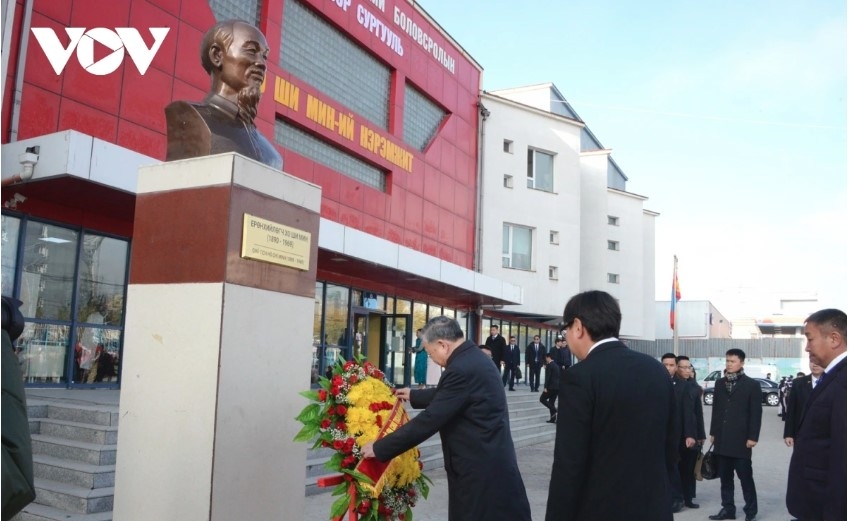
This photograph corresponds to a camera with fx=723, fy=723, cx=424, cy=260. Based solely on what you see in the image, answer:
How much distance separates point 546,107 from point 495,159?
890 cm

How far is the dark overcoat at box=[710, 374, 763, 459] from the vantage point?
26.3ft

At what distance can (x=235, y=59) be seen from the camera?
506cm

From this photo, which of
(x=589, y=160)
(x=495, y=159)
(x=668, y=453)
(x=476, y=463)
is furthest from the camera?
→ (x=589, y=160)

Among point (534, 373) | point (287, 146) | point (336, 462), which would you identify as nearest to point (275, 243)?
point (336, 462)

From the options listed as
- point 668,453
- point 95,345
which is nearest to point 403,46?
point 95,345

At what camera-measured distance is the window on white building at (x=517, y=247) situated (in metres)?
25.8

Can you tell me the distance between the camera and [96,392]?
1143cm

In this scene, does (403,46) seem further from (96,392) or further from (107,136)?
(96,392)

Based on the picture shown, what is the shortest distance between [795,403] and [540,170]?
62.7 ft

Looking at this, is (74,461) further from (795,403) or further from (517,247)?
(517,247)

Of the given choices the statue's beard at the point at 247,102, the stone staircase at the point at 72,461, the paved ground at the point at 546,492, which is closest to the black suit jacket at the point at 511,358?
the paved ground at the point at 546,492

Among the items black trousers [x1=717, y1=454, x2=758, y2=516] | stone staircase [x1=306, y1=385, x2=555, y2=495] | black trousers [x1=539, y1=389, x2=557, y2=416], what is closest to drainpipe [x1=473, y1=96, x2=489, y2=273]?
stone staircase [x1=306, y1=385, x2=555, y2=495]

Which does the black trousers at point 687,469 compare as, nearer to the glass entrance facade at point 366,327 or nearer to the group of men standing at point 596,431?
the group of men standing at point 596,431

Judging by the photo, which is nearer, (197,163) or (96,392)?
(197,163)
